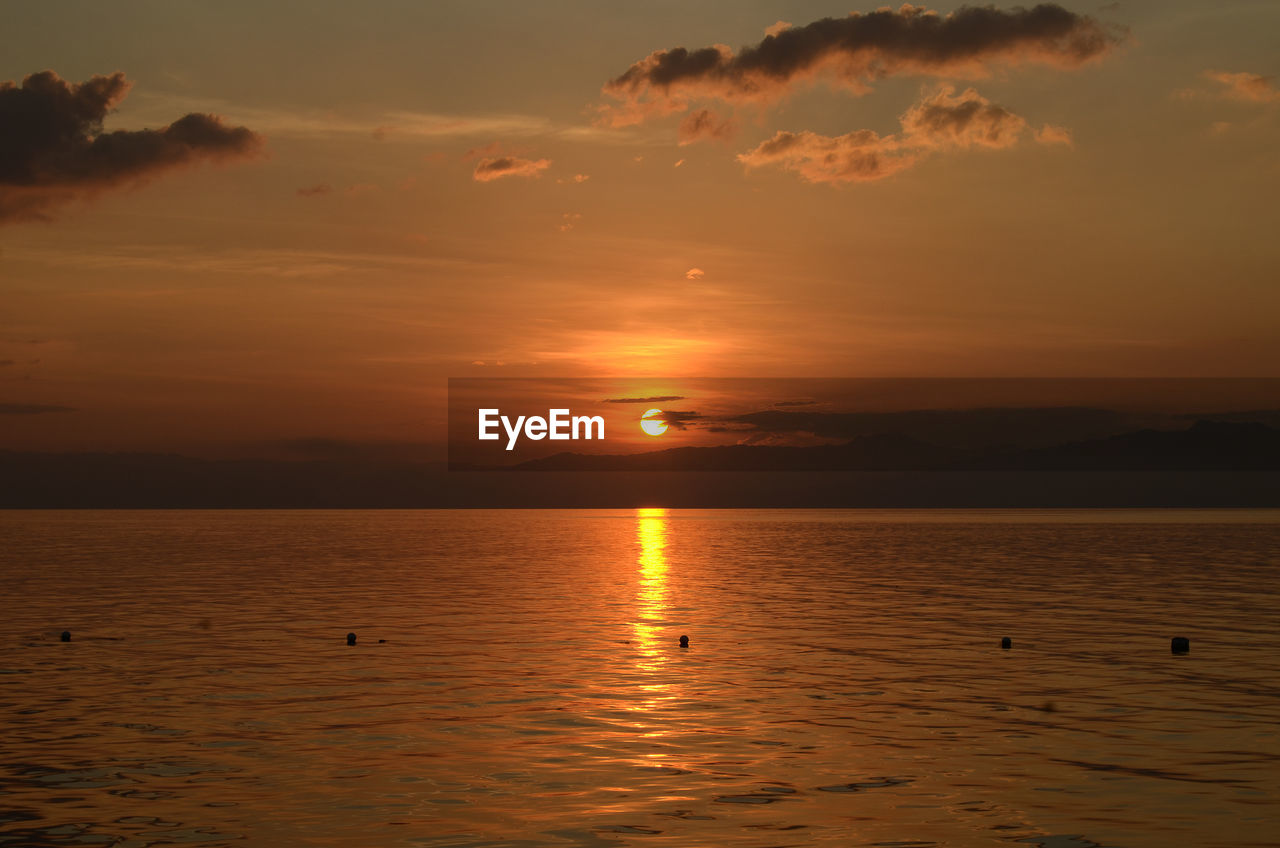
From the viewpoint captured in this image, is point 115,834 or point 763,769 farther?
point 763,769

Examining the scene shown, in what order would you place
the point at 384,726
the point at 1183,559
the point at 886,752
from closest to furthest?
1. the point at 886,752
2. the point at 384,726
3. the point at 1183,559

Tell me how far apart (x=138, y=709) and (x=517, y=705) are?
9201mm

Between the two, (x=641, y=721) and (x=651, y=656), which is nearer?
(x=641, y=721)

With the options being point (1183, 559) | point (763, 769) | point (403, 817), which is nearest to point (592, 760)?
point (763, 769)

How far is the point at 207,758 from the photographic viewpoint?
24.9m

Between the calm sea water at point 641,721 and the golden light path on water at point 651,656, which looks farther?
the golden light path on water at point 651,656

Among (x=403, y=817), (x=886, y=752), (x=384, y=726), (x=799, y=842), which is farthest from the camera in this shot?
(x=384, y=726)

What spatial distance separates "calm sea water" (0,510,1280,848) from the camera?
2008cm

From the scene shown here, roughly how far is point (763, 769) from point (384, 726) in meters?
9.46

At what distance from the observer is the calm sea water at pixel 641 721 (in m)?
20.1

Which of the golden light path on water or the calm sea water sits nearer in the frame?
the calm sea water

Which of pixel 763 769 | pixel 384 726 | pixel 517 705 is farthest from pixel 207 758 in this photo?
pixel 763 769

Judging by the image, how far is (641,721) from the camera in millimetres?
29297

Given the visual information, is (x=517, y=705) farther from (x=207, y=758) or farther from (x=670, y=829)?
(x=670, y=829)
